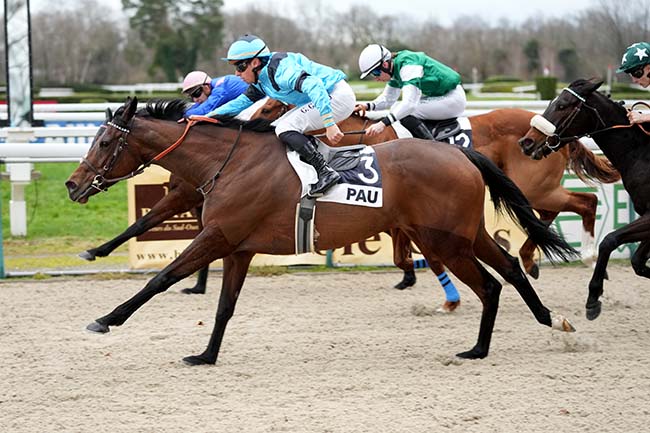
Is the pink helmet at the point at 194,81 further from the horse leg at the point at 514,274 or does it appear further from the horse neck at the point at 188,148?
the horse leg at the point at 514,274

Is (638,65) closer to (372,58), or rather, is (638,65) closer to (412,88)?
(412,88)

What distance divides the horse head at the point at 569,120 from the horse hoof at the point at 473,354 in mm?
1472

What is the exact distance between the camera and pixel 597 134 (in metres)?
6.48

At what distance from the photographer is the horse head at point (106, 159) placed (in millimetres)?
5574

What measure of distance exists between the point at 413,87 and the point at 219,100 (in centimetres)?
151

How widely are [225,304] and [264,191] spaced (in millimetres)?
716

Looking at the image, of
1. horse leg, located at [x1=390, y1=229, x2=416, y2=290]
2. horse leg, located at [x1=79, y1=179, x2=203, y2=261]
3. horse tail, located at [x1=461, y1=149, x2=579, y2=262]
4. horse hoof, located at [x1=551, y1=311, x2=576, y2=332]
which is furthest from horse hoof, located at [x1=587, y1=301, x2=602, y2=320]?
horse leg, located at [x1=79, y1=179, x2=203, y2=261]

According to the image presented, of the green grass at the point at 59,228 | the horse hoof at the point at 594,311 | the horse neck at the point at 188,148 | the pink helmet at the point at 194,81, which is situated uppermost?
the pink helmet at the point at 194,81

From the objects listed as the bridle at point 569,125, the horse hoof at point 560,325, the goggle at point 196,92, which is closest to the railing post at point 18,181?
the goggle at point 196,92

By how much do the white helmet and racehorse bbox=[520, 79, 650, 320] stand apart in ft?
3.99

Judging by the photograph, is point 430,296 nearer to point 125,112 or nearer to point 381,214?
point 381,214

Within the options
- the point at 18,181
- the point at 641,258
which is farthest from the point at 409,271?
the point at 18,181

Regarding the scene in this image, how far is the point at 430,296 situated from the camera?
8.00 meters

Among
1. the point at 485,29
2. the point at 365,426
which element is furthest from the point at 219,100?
the point at 485,29
